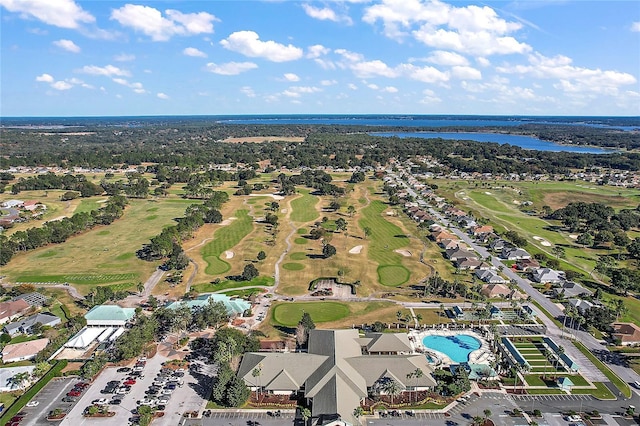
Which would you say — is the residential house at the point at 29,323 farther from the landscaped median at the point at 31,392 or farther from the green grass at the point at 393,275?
the green grass at the point at 393,275

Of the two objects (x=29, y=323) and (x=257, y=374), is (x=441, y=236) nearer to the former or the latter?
(x=257, y=374)

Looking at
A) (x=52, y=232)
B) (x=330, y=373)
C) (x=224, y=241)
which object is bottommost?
(x=330, y=373)

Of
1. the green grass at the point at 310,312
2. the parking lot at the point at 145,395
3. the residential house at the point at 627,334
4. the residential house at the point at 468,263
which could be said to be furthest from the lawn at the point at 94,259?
the residential house at the point at 627,334

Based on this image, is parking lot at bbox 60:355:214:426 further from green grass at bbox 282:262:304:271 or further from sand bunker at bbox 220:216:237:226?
sand bunker at bbox 220:216:237:226

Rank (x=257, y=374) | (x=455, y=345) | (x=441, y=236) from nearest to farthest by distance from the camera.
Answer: (x=257, y=374) → (x=455, y=345) → (x=441, y=236)

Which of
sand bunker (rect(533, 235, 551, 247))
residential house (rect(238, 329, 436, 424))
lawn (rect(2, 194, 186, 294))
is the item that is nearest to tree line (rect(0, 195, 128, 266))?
lawn (rect(2, 194, 186, 294))

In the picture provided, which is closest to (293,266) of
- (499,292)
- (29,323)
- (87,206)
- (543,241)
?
(499,292)

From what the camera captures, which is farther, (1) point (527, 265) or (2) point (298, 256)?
(2) point (298, 256)
